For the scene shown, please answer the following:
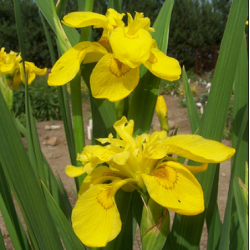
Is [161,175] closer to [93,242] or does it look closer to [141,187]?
[141,187]

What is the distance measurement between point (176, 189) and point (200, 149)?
0.07m

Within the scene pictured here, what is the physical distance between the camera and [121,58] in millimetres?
469

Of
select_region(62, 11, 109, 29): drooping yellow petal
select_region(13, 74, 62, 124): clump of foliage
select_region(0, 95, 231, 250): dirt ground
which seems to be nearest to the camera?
select_region(62, 11, 109, 29): drooping yellow petal

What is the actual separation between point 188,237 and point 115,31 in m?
0.40

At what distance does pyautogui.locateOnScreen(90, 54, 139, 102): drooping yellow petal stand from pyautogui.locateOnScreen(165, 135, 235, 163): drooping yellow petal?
11cm

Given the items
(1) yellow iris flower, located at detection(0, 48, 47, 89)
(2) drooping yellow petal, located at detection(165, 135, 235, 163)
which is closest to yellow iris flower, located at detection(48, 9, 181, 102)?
(2) drooping yellow petal, located at detection(165, 135, 235, 163)

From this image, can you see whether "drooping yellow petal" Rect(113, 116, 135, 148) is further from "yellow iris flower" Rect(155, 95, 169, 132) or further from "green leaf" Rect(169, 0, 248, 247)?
"yellow iris flower" Rect(155, 95, 169, 132)

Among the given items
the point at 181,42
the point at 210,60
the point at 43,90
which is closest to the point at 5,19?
the point at 43,90

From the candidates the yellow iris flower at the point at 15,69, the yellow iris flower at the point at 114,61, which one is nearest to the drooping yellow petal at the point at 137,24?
the yellow iris flower at the point at 114,61

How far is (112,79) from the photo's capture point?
1.68 ft

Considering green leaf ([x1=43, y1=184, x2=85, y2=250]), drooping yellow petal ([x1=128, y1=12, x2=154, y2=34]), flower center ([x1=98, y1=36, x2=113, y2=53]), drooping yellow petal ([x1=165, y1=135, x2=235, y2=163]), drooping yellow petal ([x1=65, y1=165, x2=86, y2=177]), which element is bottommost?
→ green leaf ([x1=43, y1=184, x2=85, y2=250])

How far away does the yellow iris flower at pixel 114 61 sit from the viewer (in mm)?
482

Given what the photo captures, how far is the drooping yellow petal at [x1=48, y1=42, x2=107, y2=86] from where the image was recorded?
49cm

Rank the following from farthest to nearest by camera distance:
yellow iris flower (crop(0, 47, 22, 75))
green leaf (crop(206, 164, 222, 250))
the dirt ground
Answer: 1. the dirt ground
2. yellow iris flower (crop(0, 47, 22, 75))
3. green leaf (crop(206, 164, 222, 250))
